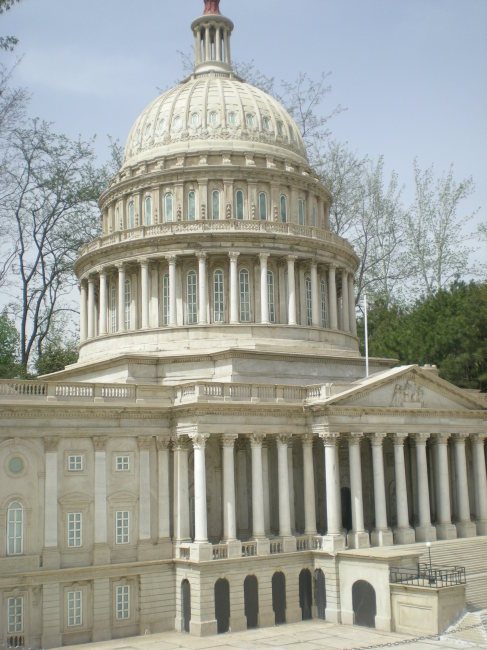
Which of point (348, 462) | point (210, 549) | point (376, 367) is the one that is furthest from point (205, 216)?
point (210, 549)

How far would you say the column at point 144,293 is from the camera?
4866 centimetres

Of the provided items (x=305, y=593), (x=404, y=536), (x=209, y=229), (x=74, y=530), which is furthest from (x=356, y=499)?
(x=209, y=229)

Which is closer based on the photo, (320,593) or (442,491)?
(320,593)

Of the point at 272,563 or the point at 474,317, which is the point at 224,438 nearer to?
the point at 272,563

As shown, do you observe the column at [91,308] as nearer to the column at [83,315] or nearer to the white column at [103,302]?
the column at [83,315]

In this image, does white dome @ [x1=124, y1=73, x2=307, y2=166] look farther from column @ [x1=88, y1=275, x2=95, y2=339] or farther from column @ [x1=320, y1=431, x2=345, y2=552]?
column @ [x1=320, y1=431, x2=345, y2=552]

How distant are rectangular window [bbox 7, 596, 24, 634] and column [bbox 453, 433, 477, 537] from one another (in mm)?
22149

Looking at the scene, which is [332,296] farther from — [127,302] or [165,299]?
[127,302]

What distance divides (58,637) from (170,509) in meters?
7.24

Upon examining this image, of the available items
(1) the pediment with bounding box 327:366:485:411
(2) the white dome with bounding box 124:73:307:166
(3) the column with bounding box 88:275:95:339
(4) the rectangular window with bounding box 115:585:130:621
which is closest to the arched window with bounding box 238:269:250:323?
(2) the white dome with bounding box 124:73:307:166

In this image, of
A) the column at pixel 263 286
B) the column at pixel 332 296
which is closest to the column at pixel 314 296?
the column at pixel 332 296

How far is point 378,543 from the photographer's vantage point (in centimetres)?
4059

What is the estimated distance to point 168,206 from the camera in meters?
51.4

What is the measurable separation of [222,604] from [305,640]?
4196mm
